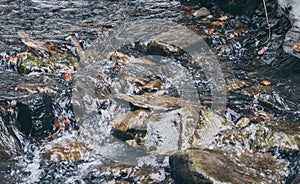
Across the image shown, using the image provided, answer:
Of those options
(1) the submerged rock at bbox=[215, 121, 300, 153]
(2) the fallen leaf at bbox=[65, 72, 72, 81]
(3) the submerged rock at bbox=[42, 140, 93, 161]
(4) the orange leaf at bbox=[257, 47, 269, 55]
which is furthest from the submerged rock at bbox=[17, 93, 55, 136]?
(4) the orange leaf at bbox=[257, 47, 269, 55]

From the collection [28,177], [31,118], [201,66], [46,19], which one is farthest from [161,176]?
[46,19]

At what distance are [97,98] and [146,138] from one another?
137 cm

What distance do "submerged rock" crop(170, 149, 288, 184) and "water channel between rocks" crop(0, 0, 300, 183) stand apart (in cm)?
2

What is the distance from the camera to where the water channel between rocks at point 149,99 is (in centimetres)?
450

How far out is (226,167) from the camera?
4.07 metres

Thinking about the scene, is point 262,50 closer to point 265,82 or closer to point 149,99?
point 265,82

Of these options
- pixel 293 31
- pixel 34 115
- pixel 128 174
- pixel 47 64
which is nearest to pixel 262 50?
pixel 293 31

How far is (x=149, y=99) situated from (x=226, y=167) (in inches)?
71.1

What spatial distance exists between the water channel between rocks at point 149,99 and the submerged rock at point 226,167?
15mm

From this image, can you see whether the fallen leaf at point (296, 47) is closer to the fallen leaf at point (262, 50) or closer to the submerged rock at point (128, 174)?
the fallen leaf at point (262, 50)

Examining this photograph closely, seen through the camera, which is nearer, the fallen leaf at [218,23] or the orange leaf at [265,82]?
the orange leaf at [265,82]

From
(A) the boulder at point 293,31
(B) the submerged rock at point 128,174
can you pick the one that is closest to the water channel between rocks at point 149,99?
(B) the submerged rock at point 128,174

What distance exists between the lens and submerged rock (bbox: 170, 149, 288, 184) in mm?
3863

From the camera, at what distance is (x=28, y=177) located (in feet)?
14.6
